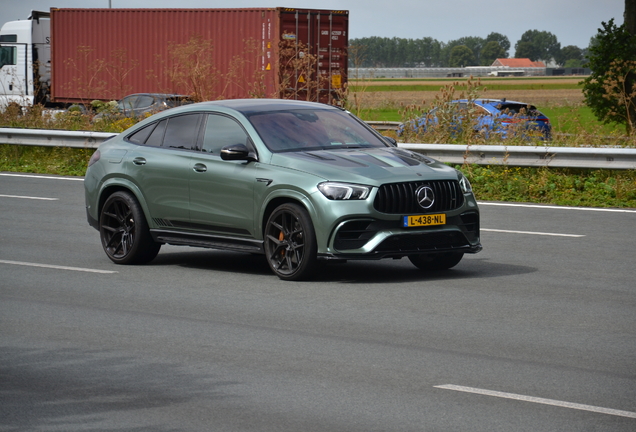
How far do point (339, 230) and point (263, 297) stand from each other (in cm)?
89

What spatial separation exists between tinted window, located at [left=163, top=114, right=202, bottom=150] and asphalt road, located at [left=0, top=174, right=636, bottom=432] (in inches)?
49.9

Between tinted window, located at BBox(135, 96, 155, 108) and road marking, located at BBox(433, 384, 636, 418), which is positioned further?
tinted window, located at BBox(135, 96, 155, 108)

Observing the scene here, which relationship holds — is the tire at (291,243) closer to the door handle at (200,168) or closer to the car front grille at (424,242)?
the car front grille at (424,242)

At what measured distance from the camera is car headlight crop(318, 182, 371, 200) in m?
9.02

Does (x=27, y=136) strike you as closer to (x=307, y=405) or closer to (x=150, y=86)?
(x=150, y=86)

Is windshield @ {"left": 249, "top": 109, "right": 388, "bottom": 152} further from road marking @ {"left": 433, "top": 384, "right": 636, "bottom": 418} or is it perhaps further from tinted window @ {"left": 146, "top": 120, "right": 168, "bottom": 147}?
road marking @ {"left": 433, "top": 384, "right": 636, "bottom": 418}

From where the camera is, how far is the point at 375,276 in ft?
32.5

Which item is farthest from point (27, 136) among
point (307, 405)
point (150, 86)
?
point (307, 405)

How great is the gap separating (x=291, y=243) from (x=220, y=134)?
1.50 meters

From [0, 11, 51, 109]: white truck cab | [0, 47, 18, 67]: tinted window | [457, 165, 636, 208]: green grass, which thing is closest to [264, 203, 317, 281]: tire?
[457, 165, 636, 208]: green grass

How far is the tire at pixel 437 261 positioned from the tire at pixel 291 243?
1357 mm

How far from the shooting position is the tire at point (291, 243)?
9172 mm

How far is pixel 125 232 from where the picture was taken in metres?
10.7

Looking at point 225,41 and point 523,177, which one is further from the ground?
point 225,41
